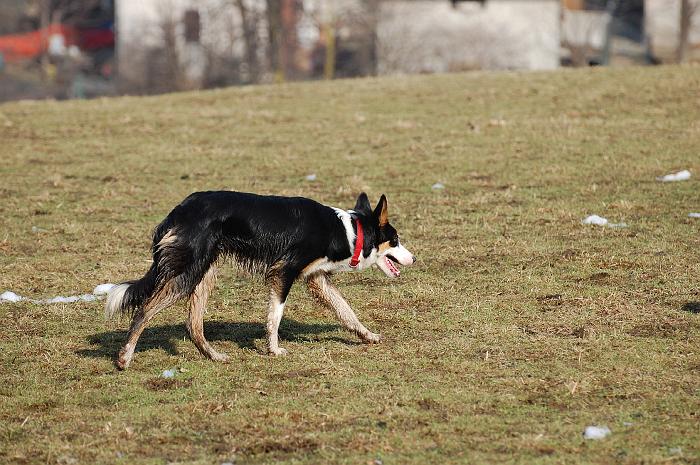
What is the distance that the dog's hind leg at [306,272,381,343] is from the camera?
8977 millimetres

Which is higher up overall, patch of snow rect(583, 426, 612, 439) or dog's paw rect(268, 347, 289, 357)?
patch of snow rect(583, 426, 612, 439)

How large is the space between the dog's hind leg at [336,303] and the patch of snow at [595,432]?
2.56 m

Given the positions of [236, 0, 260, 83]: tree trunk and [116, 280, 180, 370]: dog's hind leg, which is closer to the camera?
[116, 280, 180, 370]: dog's hind leg

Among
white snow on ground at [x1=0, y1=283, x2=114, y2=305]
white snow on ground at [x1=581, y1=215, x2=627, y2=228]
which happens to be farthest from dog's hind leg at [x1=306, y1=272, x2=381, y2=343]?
white snow on ground at [x1=581, y1=215, x2=627, y2=228]

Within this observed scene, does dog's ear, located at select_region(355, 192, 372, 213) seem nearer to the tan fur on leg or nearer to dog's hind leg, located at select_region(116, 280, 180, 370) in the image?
the tan fur on leg

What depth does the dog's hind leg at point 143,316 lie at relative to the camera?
8.40 meters

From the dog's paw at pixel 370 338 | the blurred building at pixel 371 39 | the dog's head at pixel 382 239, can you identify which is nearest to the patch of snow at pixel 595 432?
the dog's paw at pixel 370 338

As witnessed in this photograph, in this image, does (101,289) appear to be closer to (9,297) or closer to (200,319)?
(9,297)

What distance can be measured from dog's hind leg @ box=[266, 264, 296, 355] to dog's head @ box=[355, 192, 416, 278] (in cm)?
76

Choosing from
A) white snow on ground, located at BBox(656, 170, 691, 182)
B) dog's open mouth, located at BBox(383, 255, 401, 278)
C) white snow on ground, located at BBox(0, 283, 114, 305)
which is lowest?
white snow on ground, located at BBox(656, 170, 691, 182)

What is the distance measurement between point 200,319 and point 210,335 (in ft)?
2.40

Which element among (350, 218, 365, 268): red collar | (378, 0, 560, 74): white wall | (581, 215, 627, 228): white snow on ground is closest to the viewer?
(350, 218, 365, 268): red collar

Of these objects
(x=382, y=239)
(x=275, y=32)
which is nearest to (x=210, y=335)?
(x=382, y=239)

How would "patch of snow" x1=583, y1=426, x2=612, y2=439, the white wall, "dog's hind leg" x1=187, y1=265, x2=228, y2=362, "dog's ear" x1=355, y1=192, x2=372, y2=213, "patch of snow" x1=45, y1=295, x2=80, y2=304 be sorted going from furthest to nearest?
the white wall < "patch of snow" x1=45, y1=295, x2=80, y2=304 < "dog's ear" x1=355, y1=192, x2=372, y2=213 < "dog's hind leg" x1=187, y1=265, x2=228, y2=362 < "patch of snow" x1=583, y1=426, x2=612, y2=439
